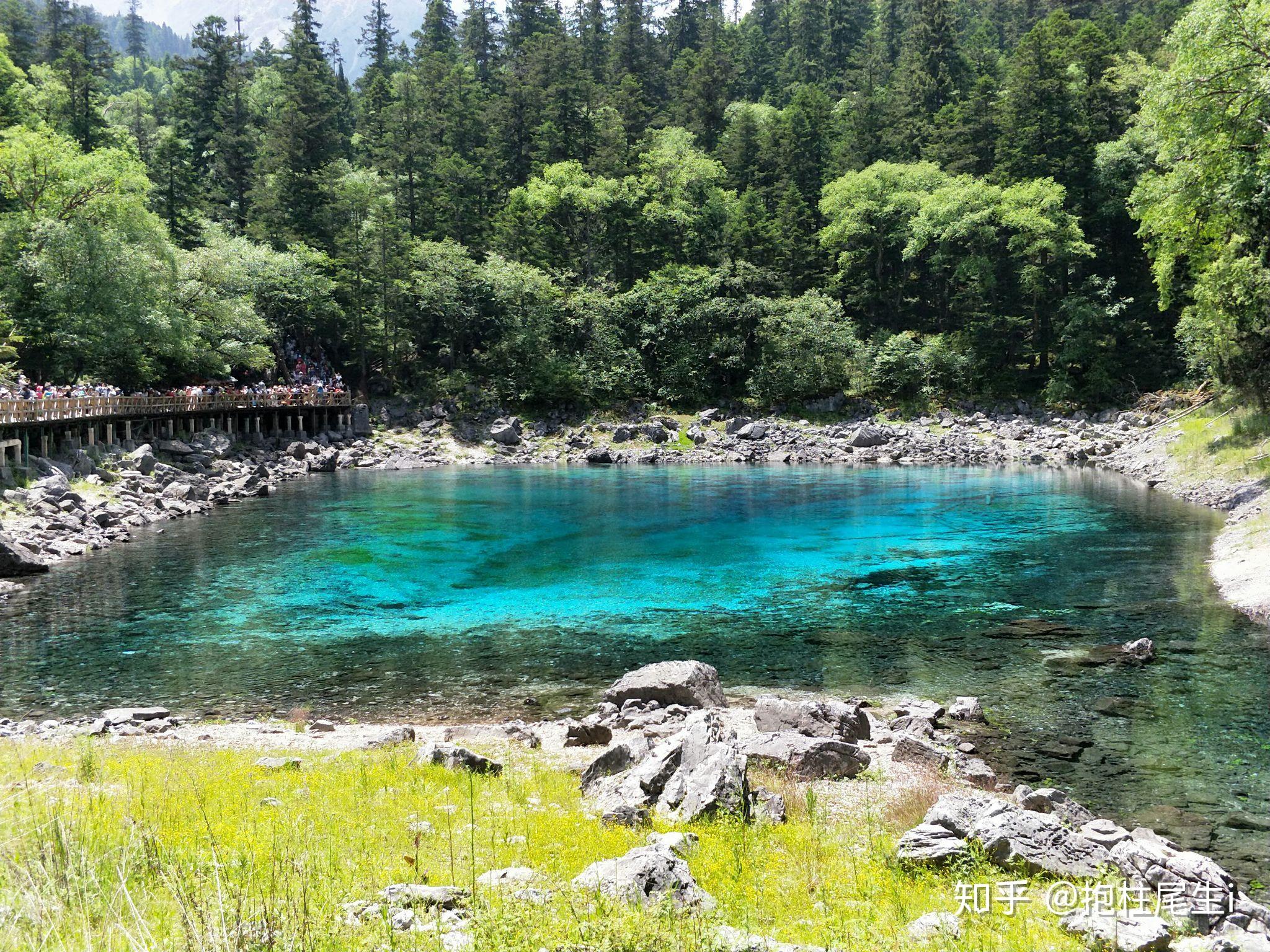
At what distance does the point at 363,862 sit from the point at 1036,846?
257 inches

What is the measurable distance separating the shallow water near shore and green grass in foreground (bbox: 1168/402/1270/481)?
345 centimetres

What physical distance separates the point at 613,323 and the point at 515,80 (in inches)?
1538

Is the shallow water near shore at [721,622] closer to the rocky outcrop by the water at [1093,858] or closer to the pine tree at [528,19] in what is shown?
the rocky outcrop by the water at [1093,858]

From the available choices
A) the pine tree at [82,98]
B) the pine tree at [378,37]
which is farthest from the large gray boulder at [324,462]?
the pine tree at [378,37]

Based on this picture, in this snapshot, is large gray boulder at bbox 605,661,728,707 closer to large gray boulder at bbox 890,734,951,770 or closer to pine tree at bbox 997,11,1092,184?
large gray boulder at bbox 890,734,951,770

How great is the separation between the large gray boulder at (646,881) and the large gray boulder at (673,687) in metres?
7.94

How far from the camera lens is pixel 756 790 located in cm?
1034

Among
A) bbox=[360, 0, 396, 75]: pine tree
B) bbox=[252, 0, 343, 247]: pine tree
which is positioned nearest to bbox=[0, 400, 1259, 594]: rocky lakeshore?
bbox=[252, 0, 343, 247]: pine tree

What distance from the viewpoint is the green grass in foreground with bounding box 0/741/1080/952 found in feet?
18.2

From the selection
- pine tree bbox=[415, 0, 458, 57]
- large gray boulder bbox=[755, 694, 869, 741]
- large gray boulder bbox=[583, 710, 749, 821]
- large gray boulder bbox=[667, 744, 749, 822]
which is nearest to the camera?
large gray boulder bbox=[667, 744, 749, 822]

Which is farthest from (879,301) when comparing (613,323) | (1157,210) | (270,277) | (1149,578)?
(1149,578)

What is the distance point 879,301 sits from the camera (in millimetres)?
82375

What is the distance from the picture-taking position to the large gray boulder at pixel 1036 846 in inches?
327

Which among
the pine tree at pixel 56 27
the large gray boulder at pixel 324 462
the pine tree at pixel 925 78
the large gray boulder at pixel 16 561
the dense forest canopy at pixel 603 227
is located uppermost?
the pine tree at pixel 56 27
